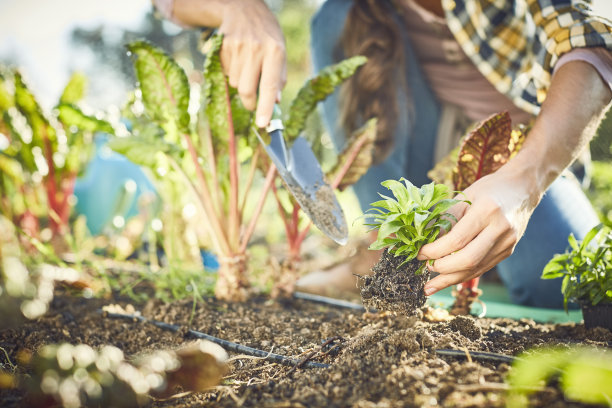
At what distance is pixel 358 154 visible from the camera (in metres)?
1.66

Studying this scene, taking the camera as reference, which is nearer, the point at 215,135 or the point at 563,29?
the point at 563,29

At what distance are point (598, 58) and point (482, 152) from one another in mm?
492

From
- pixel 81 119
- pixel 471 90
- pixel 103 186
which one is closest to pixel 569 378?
pixel 81 119

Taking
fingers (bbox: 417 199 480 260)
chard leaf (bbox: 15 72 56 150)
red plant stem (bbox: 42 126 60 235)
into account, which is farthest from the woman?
red plant stem (bbox: 42 126 60 235)

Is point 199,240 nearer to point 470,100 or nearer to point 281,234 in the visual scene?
point 470,100

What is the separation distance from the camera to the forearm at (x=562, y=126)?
1.12 metres

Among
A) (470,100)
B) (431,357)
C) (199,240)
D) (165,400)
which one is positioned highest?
(470,100)

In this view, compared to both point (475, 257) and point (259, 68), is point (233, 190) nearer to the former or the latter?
point (259, 68)

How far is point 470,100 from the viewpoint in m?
2.34

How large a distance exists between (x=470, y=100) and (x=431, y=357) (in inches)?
73.5

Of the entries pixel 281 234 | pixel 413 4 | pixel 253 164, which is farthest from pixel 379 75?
pixel 281 234

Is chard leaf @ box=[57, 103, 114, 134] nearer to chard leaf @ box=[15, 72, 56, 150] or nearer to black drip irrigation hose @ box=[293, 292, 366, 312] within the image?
chard leaf @ box=[15, 72, 56, 150]

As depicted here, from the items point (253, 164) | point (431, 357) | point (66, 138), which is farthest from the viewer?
point (66, 138)

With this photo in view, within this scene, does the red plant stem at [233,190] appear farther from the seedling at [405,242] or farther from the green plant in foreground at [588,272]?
the green plant in foreground at [588,272]
